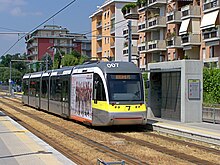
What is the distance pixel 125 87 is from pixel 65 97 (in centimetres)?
746

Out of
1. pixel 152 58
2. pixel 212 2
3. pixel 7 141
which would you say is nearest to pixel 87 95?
pixel 7 141

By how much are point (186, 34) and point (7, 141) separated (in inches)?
1502

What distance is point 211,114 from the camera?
23.1m

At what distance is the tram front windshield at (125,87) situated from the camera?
20.4m

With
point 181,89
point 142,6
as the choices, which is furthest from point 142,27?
point 181,89

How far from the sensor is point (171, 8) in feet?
188

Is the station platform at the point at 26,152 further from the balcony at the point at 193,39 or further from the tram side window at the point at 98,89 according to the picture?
the balcony at the point at 193,39

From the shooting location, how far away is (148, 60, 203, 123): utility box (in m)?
22.8

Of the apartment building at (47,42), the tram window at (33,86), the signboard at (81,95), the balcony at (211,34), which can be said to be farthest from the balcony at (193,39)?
the apartment building at (47,42)

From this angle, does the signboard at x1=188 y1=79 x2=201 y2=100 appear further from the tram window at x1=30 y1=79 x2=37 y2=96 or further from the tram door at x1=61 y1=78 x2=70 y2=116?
the tram window at x1=30 y1=79 x2=37 y2=96

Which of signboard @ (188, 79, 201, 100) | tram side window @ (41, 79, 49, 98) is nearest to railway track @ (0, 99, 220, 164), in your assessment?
signboard @ (188, 79, 201, 100)

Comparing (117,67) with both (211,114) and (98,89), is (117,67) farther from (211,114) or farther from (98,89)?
(211,114)

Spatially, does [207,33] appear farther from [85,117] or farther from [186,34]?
[85,117]

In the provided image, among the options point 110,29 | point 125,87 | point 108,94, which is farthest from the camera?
point 110,29
